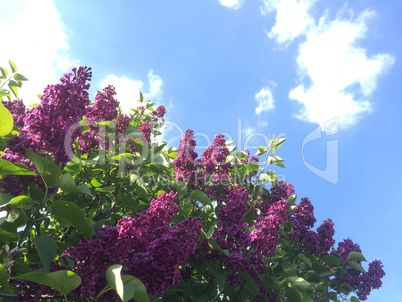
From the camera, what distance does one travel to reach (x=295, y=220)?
213 inches

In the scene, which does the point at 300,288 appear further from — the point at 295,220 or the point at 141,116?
the point at 141,116

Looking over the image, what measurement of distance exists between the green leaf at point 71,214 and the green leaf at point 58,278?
16.6 inches

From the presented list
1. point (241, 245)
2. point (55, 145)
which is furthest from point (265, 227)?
point (55, 145)

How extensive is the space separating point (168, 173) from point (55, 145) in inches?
80.6

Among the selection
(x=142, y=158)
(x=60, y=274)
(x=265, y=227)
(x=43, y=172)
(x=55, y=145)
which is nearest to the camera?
(x=60, y=274)

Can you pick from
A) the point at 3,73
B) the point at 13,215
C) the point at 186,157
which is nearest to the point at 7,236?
the point at 13,215

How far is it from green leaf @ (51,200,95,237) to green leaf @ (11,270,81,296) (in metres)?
0.42

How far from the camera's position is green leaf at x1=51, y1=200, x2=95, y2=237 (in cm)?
233

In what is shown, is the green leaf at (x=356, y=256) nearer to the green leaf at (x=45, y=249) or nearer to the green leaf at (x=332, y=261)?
the green leaf at (x=332, y=261)

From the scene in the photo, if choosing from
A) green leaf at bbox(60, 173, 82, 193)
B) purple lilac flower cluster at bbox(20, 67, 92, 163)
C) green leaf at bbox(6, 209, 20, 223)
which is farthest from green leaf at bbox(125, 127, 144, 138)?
green leaf at bbox(6, 209, 20, 223)

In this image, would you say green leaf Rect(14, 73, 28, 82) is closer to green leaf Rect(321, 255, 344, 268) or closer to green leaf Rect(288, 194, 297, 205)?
green leaf Rect(288, 194, 297, 205)

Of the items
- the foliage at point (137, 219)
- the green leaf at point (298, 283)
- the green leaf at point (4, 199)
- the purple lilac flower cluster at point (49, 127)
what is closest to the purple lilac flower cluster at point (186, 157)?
the foliage at point (137, 219)

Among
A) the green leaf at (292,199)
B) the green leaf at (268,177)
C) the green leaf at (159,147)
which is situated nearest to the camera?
the green leaf at (159,147)

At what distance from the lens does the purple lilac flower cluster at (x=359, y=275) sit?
5133mm
